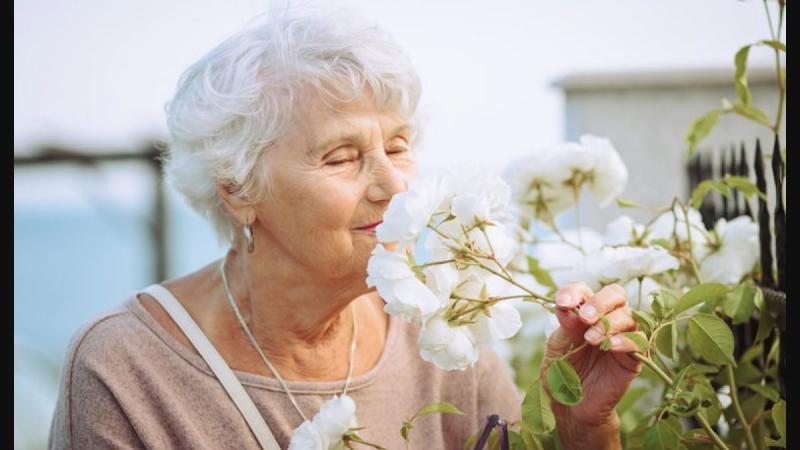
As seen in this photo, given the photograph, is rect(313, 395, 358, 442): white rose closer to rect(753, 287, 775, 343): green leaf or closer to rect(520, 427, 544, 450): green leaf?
rect(520, 427, 544, 450): green leaf

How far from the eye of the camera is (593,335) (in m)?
1.24

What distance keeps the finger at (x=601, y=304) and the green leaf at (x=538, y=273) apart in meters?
0.46

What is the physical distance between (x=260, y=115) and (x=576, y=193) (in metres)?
0.58

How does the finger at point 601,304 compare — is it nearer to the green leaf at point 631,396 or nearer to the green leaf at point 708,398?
the green leaf at point 708,398

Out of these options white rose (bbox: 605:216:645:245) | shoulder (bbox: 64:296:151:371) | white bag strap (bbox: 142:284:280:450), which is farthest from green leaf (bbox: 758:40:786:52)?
shoulder (bbox: 64:296:151:371)

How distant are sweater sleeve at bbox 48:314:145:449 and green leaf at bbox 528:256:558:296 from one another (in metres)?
0.75

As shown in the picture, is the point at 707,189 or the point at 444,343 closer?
the point at 444,343

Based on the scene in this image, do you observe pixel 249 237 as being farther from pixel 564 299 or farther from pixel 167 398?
pixel 564 299

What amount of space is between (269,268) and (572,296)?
2.35 feet

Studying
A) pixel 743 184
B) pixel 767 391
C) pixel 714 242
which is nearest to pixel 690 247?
pixel 714 242

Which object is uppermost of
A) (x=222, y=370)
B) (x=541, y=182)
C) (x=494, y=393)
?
(x=541, y=182)

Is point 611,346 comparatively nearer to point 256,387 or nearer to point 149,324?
point 256,387

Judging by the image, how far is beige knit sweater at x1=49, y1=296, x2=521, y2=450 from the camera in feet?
5.55

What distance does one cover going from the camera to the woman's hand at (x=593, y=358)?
1.25 m
